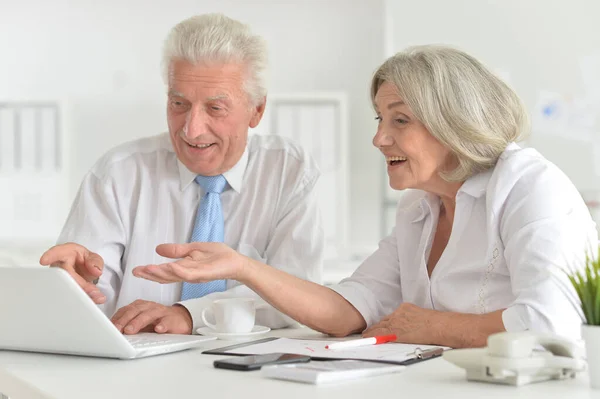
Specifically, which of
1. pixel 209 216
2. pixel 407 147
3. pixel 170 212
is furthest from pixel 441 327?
pixel 170 212

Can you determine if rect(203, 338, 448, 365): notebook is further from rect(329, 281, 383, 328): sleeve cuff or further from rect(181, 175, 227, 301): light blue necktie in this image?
rect(181, 175, 227, 301): light blue necktie

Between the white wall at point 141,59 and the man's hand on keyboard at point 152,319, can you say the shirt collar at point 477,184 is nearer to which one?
the man's hand on keyboard at point 152,319

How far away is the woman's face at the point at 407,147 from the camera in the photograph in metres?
1.94

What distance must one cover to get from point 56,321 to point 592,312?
0.89 m

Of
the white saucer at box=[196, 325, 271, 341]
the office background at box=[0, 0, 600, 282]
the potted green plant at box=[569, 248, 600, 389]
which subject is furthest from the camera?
the office background at box=[0, 0, 600, 282]

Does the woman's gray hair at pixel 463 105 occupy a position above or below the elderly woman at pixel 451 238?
above

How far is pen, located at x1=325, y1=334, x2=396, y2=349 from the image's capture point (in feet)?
5.14

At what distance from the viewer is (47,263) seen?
1.90 meters

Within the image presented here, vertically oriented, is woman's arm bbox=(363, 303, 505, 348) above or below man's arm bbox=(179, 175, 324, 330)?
below

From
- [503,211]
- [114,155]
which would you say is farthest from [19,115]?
[503,211]

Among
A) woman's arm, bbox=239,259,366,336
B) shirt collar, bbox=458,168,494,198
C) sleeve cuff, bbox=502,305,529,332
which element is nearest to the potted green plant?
sleeve cuff, bbox=502,305,529,332

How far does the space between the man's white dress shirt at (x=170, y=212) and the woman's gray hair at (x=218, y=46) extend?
23 cm

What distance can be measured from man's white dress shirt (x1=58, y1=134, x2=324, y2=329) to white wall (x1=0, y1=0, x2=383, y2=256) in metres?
2.02

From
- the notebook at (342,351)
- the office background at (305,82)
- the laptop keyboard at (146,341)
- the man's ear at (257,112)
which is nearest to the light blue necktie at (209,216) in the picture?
the man's ear at (257,112)
